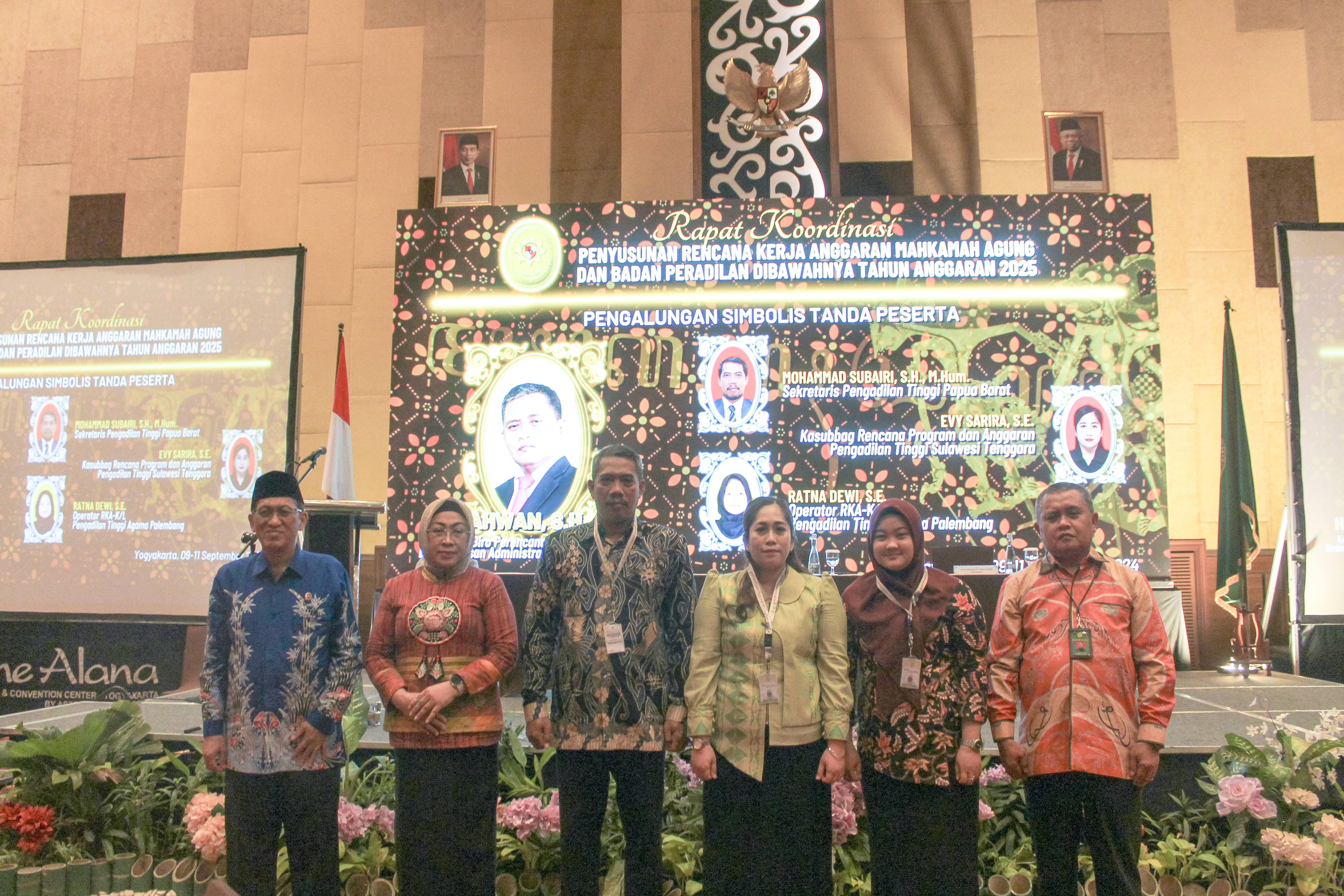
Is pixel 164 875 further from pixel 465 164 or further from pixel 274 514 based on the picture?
pixel 465 164

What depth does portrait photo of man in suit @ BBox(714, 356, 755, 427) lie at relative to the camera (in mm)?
5305

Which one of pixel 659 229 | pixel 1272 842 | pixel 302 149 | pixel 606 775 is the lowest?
pixel 1272 842

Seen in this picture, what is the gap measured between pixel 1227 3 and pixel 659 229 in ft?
13.8

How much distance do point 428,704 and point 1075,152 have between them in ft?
16.8

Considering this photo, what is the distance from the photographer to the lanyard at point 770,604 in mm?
2256

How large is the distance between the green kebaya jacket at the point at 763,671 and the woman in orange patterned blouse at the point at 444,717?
490 millimetres

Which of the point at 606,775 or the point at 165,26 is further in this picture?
the point at 165,26

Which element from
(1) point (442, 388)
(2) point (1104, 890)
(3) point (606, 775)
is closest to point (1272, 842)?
(2) point (1104, 890)

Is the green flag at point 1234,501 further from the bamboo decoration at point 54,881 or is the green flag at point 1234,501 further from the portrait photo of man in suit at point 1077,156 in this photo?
the bamboo decoration at point 54,881

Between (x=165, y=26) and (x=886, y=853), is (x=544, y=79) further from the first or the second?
(x=886, y=853)

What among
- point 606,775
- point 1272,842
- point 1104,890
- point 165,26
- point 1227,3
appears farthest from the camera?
point 165,26

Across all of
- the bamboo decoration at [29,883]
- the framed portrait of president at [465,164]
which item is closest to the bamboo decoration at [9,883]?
the bamboo decoration at [29,883]

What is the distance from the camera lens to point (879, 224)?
5328mm

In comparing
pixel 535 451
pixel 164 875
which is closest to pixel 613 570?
pixel 164 875
